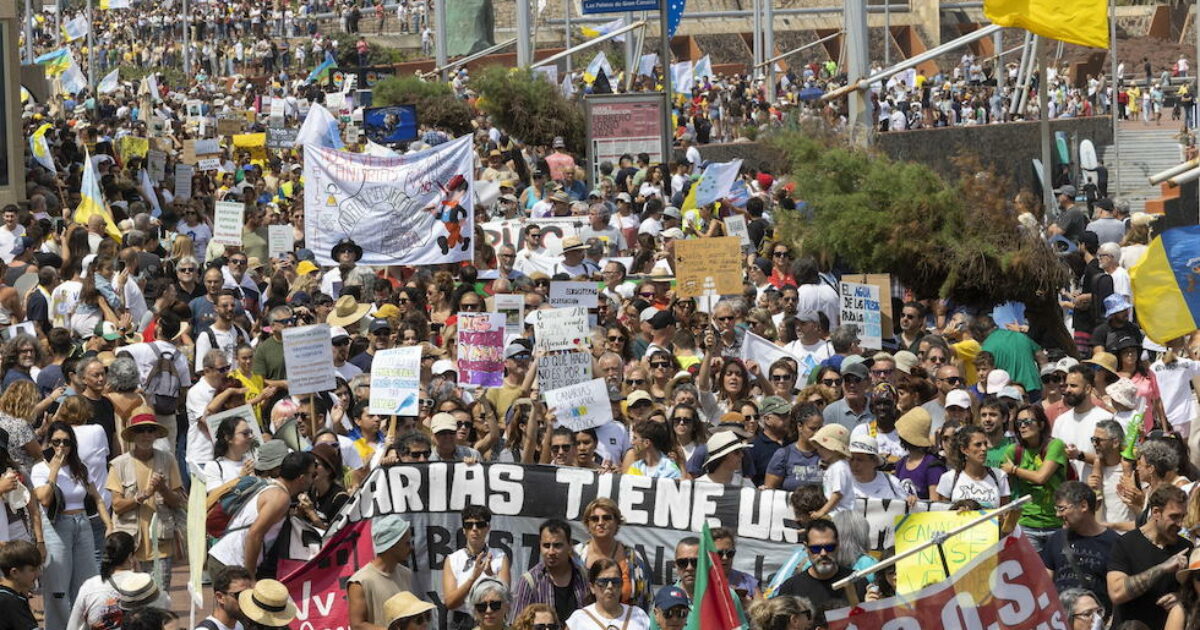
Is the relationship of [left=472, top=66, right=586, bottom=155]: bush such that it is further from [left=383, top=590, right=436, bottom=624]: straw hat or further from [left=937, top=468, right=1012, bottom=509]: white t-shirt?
[left=383, top=590, right=436, bottom=624]: straw hat

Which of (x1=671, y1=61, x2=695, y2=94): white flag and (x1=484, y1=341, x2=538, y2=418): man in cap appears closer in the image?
(x1=484, y1=341, x2=538, y2=418): man in cap

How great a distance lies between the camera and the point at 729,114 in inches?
1454

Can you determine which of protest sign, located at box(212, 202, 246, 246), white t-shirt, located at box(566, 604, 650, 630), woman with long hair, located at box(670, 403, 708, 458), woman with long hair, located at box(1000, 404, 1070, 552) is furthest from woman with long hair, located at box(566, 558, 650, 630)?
protest sign, located at box(212, 202, 246, 246)

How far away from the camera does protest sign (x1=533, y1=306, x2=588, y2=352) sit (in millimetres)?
12750

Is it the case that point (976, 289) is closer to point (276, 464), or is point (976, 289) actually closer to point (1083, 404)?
point (1083, 404)

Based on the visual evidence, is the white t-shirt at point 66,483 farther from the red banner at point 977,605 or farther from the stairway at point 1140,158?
the stairway at point 1140,158

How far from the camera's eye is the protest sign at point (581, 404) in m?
11.3

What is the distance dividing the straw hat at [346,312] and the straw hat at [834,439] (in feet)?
15.9

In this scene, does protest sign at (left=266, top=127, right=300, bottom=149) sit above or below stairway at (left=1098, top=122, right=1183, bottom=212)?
above

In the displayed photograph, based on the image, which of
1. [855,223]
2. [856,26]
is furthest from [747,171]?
[855,223]

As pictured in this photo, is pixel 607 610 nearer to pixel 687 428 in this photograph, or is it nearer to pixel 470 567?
pixel 470 567

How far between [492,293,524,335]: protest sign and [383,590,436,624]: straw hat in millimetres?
5862

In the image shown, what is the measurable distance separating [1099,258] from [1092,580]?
774 centimetres

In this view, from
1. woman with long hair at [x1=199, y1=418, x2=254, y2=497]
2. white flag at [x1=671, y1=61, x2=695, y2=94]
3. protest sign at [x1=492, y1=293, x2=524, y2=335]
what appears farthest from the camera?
white flag at [x1=671, y1=61, x2=695, y2=94]
